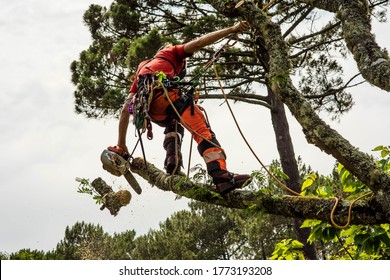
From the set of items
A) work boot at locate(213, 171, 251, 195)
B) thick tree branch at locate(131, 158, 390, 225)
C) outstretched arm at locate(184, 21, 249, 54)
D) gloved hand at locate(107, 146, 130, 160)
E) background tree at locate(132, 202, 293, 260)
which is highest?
background tree at locate(132, 202, 293, 260)

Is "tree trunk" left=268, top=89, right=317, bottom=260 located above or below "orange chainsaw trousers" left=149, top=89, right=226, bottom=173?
above

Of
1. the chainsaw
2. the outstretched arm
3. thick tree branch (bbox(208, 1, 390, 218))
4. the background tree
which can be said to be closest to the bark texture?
thick tree branch (bbox(208, 1, 390, 218))

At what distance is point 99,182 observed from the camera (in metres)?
5.12

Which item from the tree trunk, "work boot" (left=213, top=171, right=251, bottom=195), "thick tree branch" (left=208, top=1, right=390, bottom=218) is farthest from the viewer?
the tree trunk

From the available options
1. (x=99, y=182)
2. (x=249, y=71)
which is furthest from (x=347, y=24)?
(x=249, y=71)

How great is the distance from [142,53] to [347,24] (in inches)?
250

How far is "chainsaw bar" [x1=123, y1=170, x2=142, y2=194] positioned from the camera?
16.8 feet

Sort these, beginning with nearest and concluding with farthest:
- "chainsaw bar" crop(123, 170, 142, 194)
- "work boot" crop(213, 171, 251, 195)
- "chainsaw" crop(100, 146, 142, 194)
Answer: "work boot" crop(213, 171, 251, 195) → "chainsaw" crop(100, 146, 142, 194) → "chainsaw bar" crop(123, 170, 142, 194)

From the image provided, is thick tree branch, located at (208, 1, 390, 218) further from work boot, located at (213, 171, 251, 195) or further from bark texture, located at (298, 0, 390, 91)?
work boot, located at (213, 171, 251, 195)

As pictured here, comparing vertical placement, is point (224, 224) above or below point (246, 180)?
above

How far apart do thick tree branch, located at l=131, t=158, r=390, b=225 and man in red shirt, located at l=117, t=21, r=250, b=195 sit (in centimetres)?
11

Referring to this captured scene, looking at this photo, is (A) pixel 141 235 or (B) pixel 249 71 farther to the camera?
(A) pixel 141 235

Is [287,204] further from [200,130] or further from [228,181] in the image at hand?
[200,130]

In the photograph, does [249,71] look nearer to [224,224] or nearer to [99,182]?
[99,182]
